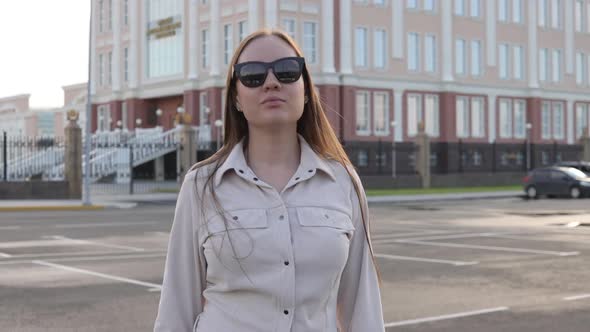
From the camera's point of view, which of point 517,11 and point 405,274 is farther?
point 517,11

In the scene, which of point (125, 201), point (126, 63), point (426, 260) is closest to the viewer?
point (426, 260)

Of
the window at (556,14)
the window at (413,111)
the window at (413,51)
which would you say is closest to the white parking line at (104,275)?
the window at (413,111)

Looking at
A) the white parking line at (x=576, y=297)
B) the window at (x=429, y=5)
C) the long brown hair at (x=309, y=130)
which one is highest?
the window at (x=429, y=5)

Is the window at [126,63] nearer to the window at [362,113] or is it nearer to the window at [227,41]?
the window at [227,41]

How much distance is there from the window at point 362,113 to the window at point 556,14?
1820 cm

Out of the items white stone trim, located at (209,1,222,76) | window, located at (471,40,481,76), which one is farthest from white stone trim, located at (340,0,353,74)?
window, located at (471,40,481,76)

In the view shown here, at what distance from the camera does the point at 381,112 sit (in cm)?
5172

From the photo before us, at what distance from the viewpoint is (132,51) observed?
58.2m

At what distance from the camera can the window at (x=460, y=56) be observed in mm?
55106

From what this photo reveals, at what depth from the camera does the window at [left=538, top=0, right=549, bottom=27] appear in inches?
2373

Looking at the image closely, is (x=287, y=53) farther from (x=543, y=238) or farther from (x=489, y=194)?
(x=489, y=194)

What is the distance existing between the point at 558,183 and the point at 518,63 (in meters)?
23.0

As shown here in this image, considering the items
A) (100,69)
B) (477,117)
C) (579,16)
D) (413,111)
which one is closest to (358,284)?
(413,111)

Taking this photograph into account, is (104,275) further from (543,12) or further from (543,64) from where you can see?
(543,12)
